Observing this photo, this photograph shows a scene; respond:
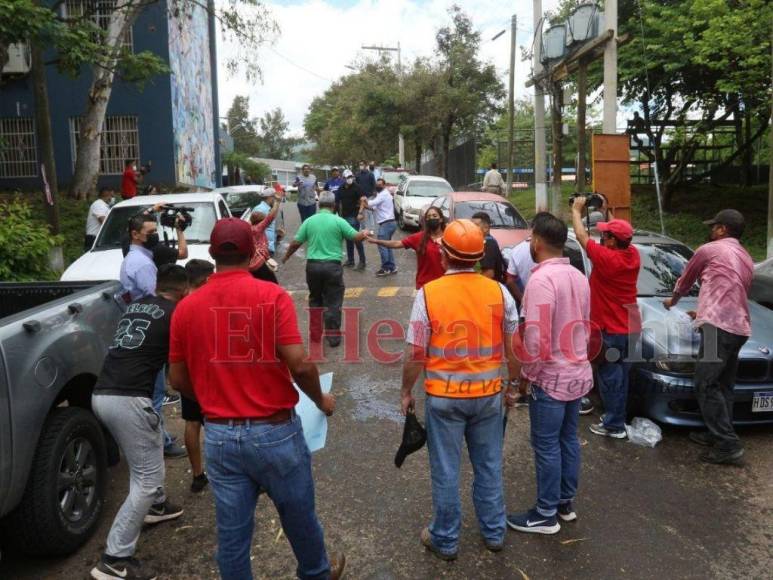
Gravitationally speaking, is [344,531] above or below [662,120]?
below

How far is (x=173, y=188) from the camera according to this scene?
2148 centimetres

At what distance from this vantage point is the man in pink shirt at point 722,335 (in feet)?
16.5

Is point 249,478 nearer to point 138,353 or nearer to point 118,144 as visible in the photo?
point 138,353

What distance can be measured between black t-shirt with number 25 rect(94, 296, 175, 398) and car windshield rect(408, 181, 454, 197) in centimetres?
1504

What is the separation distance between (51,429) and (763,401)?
5196mm

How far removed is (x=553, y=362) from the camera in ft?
12.9

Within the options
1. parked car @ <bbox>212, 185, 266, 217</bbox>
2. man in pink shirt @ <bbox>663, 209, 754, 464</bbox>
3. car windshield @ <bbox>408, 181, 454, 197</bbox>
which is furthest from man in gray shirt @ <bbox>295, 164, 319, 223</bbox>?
man in pink shirt @ <bbox>663, 209, 754, 464</bbox>

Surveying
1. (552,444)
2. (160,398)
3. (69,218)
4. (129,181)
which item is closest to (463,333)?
(552,444)

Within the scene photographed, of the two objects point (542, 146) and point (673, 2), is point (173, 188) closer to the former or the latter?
point (542, 146)

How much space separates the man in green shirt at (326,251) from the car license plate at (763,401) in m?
4.20

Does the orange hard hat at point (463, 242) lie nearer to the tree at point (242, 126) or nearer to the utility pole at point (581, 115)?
the utility pole at point (581, 115)

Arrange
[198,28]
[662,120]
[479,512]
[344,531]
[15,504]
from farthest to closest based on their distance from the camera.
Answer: [198,28] < [662,120] < [344,531] < [479,512] < [15,504]

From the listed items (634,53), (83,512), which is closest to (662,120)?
(634,53)

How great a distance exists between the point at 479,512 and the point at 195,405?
1949 mm
